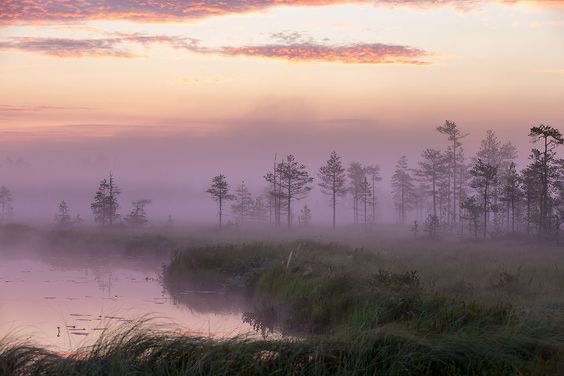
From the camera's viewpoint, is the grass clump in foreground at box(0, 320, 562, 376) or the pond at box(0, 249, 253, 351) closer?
the grass clump in foreground at box(0, 320, 562, 376)

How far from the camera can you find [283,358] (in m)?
8.27

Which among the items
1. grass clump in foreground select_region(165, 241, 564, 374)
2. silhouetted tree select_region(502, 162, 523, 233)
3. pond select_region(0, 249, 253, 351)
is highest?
silhouetted tree select_region(502, 162, 523, 233)

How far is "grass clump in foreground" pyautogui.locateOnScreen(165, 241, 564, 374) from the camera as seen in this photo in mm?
8398

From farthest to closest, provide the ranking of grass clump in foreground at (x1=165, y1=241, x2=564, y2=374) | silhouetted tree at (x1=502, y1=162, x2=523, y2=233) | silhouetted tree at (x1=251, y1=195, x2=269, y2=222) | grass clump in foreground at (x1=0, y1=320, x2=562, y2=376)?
silhouetted tree at (x1=251, y1=195, x2=269, y2=222), silhouetted tree at (x1=502, y1=162, x2=523, y2=233), grass clump in foreground at (x1=165, y1=241, x2=564, y2=374), grass clump in foreground at (x1=0, y1=320, x2=562, y2=376)

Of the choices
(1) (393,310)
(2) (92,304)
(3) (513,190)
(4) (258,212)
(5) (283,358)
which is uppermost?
(3) (513,190)

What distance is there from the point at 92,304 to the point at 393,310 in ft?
36.8

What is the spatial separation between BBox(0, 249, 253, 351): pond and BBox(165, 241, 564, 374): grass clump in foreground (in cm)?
138

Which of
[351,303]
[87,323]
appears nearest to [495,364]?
[351,303]

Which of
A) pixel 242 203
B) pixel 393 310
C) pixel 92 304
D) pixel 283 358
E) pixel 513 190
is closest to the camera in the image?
pixel 283 358

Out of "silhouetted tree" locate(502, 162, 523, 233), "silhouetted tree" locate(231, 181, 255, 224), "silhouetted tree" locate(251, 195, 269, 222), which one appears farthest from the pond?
"silhouetted tree" locate(251, 195, 269, 222)

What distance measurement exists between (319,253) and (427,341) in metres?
18.3

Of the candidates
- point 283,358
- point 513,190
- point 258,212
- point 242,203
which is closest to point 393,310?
point 283,358

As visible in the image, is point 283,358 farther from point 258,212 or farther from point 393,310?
point 258,212

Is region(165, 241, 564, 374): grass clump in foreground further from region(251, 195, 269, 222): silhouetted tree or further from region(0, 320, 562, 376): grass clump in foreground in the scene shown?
region(251, 195, 269, 222): silhouetted tree
